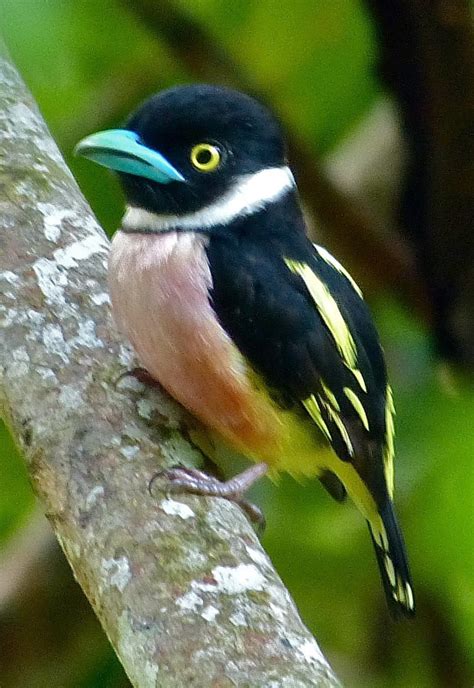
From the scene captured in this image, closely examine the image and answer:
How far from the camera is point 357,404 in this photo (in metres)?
→ 1.62

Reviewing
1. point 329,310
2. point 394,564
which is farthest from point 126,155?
point 394,564

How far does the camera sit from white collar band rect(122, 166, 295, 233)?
5.35 ft

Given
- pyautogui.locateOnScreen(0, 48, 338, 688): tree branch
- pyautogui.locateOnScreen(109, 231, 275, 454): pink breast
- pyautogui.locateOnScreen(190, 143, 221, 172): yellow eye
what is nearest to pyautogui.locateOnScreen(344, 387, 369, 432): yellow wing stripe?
pyautogui.locateOnScreen(109, 231, 275, 454): pink breast

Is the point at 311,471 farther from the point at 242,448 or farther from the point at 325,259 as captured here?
the point at 325,259

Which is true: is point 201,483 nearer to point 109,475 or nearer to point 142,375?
point 109,475

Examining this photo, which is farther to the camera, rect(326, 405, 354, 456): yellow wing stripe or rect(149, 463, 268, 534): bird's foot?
rect(326, 405, 354, 456): yellow wing stripe

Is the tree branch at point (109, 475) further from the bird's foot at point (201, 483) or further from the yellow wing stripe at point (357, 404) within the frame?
the yellow wing stripe at point (357, 404)

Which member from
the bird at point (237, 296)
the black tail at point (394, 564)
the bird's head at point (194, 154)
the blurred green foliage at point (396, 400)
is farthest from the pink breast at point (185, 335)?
the blurred green foliage at point (396, 400)

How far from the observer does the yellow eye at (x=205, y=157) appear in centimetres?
162

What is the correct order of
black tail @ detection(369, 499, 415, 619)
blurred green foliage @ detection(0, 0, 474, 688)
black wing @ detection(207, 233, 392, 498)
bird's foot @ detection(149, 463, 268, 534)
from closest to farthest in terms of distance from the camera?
bird's foot @ detection(149, 463, 268, 534)
black wing @ detection(207, 233, 392, 498)
black tail @ detection(369, 499, 415, 619)
blurred green foliage @ detection(0, 0, 474, 688)

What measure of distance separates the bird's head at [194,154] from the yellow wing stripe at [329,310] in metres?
0.13

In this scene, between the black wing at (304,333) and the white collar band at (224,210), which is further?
the white collar band at (224,210)

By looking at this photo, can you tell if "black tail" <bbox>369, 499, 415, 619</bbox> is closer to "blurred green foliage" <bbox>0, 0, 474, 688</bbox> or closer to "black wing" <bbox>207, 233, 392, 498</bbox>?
"black wing" <bbox>207, 233, 392, 498</bbox>

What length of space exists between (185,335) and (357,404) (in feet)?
0.95
